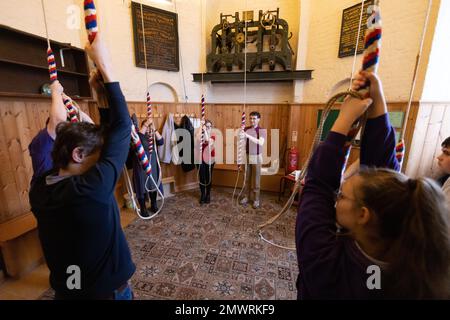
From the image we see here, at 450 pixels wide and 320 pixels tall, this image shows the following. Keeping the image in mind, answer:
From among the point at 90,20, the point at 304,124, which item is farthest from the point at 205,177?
the point at 90,20

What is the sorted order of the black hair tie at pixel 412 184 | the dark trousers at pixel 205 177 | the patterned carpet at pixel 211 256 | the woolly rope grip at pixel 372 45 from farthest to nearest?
the dark trousers at pixel 205 177 < the patterned carpet at pixel 211 256 < the woolly rope grip at pixel 372 45 < the black hair tie at pixel 412 184

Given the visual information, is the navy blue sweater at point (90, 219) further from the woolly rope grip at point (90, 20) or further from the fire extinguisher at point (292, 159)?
the fire extinguisher at point (292, 159)

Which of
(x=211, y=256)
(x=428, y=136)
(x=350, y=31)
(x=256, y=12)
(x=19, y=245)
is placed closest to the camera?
(x=19, y=245)

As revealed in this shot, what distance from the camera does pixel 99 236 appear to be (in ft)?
2.23

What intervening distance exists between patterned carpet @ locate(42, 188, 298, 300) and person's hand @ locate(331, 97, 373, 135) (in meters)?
1.59

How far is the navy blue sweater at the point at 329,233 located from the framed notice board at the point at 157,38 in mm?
3414

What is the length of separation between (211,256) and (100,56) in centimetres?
197

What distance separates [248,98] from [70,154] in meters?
3.69

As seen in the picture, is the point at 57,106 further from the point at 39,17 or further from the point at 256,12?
the point at 256,12

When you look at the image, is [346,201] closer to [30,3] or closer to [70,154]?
[70,154]

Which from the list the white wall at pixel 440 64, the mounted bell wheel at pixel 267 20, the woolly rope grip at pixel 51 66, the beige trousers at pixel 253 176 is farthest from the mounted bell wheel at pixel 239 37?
the woolly rope grip at pixel 51 66

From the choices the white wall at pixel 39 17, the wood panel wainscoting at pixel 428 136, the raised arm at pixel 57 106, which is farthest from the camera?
the wood panel wainscoting at pixel 428 136

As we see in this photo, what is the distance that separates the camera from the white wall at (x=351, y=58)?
2387mm

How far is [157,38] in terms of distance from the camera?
3242 millimetres
